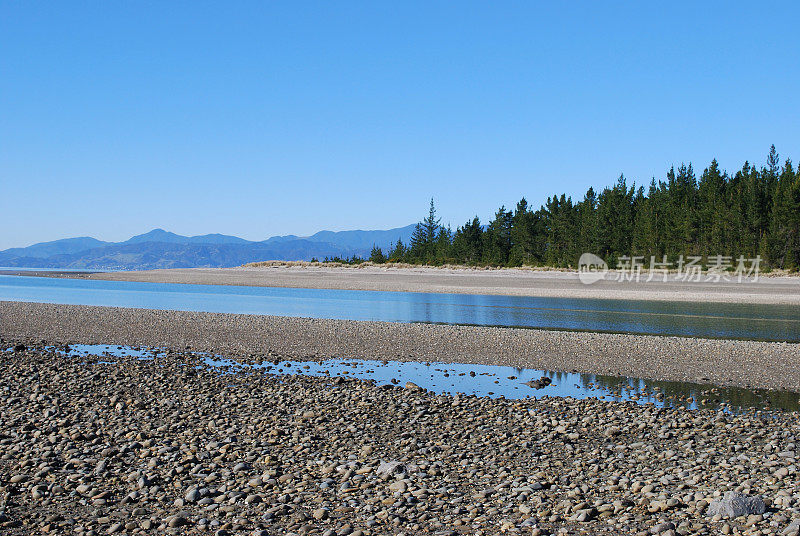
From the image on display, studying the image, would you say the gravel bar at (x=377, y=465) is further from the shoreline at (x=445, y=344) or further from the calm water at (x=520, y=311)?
the calm water at (x=520, y=311)

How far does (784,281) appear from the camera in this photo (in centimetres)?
4966

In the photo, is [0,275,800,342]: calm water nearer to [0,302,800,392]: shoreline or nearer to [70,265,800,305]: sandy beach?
[0,302,800,392]: shoreline

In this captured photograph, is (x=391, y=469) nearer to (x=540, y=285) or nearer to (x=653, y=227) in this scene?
(x=540, y=285)

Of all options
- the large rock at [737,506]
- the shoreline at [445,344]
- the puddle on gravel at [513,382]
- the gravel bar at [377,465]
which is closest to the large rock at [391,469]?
the gravel bar at [377,465]

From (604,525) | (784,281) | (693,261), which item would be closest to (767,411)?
(604,525)

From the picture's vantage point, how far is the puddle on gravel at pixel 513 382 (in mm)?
11969

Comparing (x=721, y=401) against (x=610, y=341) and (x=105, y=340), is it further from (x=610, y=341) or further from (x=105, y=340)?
(x=105, y=340)

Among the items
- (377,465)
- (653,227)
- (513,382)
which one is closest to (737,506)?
(377,465)

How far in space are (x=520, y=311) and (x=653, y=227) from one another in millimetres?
48840

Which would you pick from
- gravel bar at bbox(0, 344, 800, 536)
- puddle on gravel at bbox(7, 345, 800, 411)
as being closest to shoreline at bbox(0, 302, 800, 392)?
puddle on gravel at bbox(7, 345, 800, 411)

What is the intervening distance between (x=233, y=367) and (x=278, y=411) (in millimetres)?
4928

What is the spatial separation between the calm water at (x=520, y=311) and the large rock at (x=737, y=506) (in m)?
16.1

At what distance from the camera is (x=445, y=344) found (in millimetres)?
19266

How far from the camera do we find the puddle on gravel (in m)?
12.0
